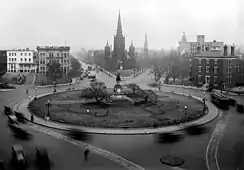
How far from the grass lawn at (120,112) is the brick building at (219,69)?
77.8 ft

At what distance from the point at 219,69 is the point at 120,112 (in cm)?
4174

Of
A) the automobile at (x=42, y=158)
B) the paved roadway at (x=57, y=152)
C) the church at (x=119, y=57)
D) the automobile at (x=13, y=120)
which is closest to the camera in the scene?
the automobile at (x=42, y=158)

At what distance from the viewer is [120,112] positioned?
144 ft

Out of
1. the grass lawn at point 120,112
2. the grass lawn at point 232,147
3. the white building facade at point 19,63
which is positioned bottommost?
the grass lawn at point 232,147

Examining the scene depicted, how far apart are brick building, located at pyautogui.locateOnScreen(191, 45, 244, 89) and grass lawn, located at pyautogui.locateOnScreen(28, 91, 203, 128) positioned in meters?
23.7

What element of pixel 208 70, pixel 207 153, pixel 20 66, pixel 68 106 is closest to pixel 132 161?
pixel 207 153

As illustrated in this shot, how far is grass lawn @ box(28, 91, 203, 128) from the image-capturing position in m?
37.5

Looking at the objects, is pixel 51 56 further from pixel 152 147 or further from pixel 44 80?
pixel 152 147

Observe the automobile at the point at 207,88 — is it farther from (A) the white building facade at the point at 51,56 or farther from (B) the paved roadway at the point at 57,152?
(B) the paved roadway at the point at 57,152

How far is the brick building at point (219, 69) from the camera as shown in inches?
2945

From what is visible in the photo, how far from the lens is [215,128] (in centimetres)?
3606

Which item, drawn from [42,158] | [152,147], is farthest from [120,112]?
[42,158]

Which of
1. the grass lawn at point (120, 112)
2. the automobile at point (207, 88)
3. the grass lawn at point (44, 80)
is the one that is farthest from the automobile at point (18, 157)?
the grass lawn at point (44, 80)

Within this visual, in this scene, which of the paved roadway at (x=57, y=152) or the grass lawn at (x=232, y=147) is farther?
the grass lawn at (x=232, y=147)
